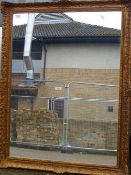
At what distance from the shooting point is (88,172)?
294 cm

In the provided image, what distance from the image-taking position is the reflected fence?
295cm

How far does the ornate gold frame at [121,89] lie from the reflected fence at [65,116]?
2.8 inches

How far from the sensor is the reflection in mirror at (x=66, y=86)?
2945mm

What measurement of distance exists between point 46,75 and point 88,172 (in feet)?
3.23

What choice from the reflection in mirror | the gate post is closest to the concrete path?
the reflection in mirror

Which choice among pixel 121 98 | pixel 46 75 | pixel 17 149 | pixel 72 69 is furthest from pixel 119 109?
pixel 17 149

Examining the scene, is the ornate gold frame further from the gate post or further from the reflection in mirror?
the gate post

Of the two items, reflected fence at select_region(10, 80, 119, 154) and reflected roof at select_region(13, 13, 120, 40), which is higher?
reflected roof at select_region(13, 13, 120, 40)

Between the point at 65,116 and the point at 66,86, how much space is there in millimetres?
290

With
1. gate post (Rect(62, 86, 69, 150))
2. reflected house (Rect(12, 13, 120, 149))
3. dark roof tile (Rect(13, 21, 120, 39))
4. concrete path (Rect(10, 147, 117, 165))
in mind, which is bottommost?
concrete path (Rect(10, 147, 117, 165))

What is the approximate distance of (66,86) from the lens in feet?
9.91

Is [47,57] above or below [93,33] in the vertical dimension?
below

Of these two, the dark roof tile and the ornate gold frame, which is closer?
the ornate gold frame

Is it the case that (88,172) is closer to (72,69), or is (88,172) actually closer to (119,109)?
(119,109)
